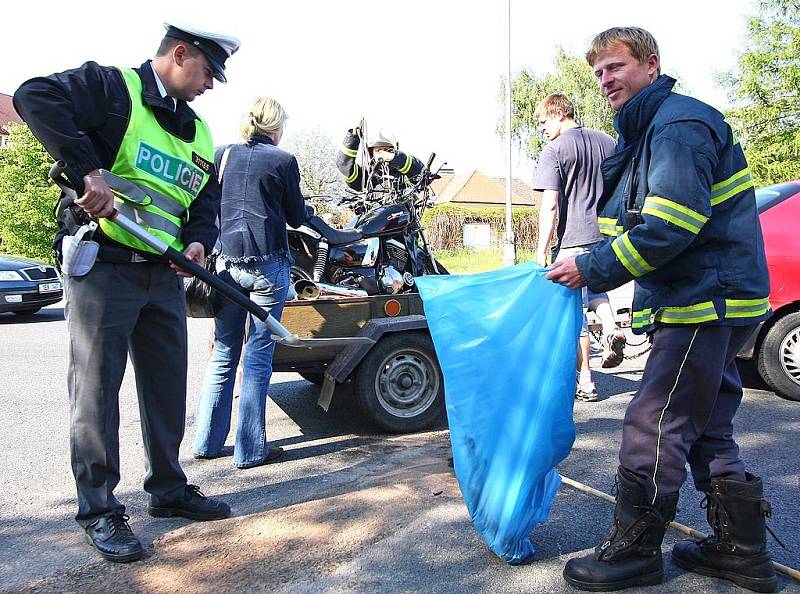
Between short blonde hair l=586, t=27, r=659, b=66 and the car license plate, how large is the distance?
10836 mm

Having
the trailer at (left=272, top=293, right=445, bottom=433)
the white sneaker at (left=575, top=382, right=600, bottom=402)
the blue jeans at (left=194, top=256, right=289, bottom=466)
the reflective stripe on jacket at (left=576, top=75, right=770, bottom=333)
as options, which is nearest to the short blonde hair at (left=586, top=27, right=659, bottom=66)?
the reflective stripe on jacket at (left=576, top=75, right=770, bottom=333)

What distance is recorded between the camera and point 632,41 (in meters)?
2.64

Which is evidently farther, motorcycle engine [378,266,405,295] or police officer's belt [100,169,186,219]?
motorcycle engine [378,266,405,295]

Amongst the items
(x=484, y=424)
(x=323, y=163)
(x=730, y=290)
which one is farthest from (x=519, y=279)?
(x=323, y=163)

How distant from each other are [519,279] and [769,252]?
3.64 meters

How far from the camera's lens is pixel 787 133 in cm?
2395

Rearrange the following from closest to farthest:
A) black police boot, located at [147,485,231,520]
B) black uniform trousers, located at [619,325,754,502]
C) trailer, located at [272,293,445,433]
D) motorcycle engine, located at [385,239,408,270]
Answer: black uniform trousers, located at [619,325,754,502] → black police boot, located at [147,485,231,520] → trailer, located at [272,293,445,433] → motorcycle engine, located at [385,239,408,270]

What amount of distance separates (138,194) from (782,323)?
4784 mm

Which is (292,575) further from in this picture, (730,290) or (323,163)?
(323,163)

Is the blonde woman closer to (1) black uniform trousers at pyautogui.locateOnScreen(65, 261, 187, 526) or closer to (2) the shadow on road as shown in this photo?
(1) black uniform trousers at pyautogui.locateOnScreen(65, 261, 187, 526)

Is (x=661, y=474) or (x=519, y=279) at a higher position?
(x=519, y=279)

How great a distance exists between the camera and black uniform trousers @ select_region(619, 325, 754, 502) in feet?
8.37

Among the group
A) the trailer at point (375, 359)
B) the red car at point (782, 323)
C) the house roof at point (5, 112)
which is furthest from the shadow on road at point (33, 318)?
the house roof at point (5, 112)

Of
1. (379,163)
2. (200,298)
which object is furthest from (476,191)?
(200,298)
